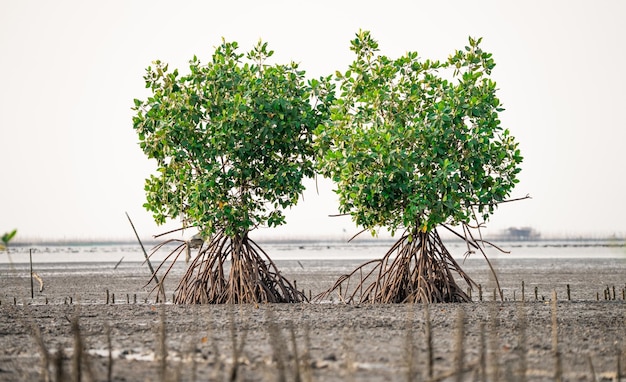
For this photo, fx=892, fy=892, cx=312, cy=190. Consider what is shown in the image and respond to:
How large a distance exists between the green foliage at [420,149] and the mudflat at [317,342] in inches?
75.2

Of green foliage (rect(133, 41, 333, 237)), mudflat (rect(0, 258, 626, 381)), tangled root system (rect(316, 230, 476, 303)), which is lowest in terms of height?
mudflat (rect(0, 258, 626, 381))

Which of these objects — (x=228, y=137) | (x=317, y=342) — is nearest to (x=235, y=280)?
(x=228, y=137)

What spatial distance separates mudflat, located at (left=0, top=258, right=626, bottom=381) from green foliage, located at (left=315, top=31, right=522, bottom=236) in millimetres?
1911

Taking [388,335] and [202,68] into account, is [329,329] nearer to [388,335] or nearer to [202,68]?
[388,335]

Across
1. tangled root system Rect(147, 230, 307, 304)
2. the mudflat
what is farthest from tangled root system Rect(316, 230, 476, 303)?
tangled root system Rect(147, 230, 307, 304)

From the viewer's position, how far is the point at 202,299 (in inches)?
723

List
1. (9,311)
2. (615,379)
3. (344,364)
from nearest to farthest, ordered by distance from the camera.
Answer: (615,379), (344,364), (9,311)

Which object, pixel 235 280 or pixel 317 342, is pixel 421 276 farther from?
pixel 317 342

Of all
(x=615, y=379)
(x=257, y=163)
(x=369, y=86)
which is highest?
(x=369, y=86)

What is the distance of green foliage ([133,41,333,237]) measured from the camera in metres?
17.4

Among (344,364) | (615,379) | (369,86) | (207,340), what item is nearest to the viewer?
(615,379)

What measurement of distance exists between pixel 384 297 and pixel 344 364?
816 centimetres

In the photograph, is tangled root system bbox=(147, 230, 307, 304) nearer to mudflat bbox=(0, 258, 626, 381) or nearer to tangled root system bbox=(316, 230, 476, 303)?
mudflat bbox=(0, 258, 626, 381)

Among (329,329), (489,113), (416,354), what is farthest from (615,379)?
(489,113)
